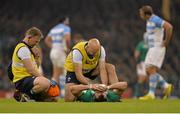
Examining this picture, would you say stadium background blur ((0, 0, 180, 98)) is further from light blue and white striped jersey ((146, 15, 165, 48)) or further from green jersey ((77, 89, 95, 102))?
green jersey ((77, 89, 95, 102))

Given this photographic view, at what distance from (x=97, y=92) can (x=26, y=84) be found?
1.25m

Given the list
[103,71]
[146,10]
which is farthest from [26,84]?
[146,10]

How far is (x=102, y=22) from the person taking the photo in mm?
27281

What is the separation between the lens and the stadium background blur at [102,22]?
2702 centimetres

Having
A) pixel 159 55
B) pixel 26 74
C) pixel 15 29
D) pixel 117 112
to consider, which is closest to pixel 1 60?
pixel 15 29

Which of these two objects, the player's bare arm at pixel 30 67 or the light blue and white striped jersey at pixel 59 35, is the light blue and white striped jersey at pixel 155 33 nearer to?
the light blue and white striped jersey at pixel 59 35

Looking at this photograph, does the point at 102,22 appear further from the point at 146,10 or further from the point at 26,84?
the point at 26,84

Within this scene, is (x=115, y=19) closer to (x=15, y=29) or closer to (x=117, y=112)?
(x=15, y=29)

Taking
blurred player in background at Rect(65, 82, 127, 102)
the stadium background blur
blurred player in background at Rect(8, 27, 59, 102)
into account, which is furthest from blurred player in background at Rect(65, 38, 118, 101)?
the stadium background blur

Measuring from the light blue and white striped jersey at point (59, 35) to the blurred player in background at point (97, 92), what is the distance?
7.52m

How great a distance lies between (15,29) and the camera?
2702cm

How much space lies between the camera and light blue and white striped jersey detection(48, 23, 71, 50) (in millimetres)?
23172

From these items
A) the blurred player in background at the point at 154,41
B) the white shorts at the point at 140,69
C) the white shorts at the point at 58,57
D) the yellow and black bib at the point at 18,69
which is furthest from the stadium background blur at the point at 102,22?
the yellow and black bib at the point at 18,69

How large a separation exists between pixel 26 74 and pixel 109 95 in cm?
151
